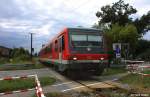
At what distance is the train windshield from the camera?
2459 cm

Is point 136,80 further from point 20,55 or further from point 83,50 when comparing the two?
point 20,55

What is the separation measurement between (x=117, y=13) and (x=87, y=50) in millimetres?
59778

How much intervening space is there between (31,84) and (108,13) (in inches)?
2448

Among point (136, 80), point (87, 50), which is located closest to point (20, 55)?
point (87, 50)

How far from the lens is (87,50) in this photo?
24562 mm

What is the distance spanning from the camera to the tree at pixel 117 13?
271 feet

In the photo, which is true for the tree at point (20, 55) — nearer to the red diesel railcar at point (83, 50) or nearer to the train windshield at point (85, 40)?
the red diesel railcar at point (83, 50)

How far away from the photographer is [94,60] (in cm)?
2447

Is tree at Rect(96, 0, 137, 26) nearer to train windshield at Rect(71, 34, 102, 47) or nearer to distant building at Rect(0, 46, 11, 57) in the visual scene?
distant building at Rect(0, 46, 11, 57)

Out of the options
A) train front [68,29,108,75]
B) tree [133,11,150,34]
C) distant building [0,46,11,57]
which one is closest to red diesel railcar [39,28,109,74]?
train front [68,29,108,75]

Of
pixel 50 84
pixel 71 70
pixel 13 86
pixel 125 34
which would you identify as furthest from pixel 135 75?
pixel 125 34

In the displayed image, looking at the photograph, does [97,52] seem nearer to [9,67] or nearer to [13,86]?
[13,86]

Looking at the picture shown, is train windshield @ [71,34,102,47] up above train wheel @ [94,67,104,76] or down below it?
above

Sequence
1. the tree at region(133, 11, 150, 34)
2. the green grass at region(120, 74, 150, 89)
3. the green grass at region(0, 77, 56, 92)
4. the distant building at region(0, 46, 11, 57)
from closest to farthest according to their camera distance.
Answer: the green grass at region(0, 77, 56, 92) → the green grass at region(120, 74, 150, 89) → the tree at region(133, 11, 150, 34) → the distant building at region(0, 46, 11, 57)
